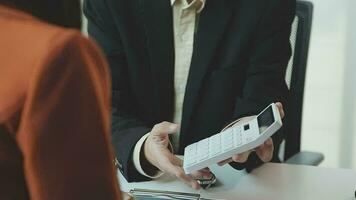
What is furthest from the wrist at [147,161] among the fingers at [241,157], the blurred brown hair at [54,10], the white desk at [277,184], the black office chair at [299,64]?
the blurred brown hair at [54,10]

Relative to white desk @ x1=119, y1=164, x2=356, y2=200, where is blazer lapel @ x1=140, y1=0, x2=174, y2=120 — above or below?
above

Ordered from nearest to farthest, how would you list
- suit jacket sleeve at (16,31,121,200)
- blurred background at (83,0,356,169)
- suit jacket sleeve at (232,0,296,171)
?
suit jacket sleeve at (16,31,121,200) < suit jacket sleeve at (232,0,296,171) < blurred background at (83,0,356,169)

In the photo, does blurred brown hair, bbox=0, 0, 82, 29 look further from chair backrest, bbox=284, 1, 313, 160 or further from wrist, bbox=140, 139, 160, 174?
chair backrest, bbox=284, 1, 313, 160

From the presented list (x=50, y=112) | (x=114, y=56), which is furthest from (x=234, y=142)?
(x=50, y=112)

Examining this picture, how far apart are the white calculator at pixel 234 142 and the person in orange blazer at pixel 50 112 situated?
0.45 metres

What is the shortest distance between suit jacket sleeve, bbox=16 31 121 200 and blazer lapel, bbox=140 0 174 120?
2.57ft

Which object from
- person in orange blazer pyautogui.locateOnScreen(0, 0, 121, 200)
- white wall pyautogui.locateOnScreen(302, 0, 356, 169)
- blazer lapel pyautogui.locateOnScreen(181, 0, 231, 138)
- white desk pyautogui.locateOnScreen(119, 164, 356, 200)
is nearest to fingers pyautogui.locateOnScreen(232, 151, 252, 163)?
white desk pyautogui.locateOnScreen(119, 164, 356, 200)

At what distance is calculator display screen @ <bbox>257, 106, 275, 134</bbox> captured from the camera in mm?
878

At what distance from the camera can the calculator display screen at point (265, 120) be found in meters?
0.88

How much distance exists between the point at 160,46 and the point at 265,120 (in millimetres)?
401

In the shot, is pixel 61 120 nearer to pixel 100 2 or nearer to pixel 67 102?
pixel 67 102

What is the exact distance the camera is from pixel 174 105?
4.20 feet

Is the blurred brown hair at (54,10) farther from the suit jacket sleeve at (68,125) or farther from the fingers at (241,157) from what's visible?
the fingers at (241,157)

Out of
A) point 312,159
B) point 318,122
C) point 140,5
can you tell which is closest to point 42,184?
point 140,5
